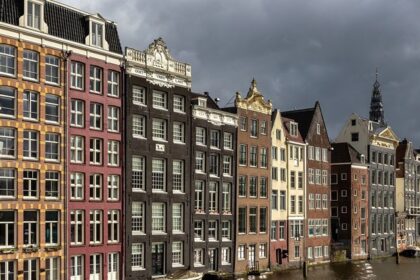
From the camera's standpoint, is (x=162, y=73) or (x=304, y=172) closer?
(x=162, y=73)

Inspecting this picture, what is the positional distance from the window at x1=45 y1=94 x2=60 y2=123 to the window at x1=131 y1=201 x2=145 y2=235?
11.9 meters

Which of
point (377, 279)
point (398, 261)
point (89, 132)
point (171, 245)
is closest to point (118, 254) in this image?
point (171, 245)

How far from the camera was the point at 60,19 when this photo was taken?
57906mm

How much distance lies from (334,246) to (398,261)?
33.8 ft

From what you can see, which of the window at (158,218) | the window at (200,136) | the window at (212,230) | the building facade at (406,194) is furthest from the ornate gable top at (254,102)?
the building facade at (406,194)

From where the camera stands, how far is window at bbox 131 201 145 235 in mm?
63719

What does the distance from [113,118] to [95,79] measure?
13.5ft

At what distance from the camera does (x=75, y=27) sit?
194 ft

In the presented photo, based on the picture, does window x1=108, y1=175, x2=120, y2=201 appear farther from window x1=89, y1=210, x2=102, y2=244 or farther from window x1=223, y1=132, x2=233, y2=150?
window x1=223, y1=132, x2=233, y2=150

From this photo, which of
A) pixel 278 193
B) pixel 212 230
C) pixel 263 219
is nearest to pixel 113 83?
pixel 212 230

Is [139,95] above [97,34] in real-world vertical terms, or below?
below

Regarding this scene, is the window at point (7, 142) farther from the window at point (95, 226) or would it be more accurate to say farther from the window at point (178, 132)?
the window at point (178, 132)

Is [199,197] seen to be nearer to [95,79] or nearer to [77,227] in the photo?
[77,227]

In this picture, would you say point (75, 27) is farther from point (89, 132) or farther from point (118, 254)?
point (118, 254)
